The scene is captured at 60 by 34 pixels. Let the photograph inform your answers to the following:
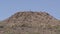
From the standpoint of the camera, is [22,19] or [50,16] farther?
[50,16]

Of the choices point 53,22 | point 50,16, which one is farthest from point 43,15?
point 53,22

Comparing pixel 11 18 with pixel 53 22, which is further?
A: pixel 11 18

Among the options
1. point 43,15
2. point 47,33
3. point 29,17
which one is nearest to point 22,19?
point 29,17

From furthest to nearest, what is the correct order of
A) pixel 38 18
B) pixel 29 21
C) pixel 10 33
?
pixel 38 18, pixel 29 21, pixel 10 33

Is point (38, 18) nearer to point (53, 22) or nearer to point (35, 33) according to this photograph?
point (53, 22)

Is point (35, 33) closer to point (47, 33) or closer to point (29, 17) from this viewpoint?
point (47, 33)

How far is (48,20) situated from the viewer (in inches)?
1742

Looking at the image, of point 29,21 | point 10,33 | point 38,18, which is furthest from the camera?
point 38,18

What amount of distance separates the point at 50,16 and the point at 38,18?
2596mm

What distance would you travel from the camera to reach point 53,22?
42.4 m

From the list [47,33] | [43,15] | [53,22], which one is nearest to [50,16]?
[43,15]

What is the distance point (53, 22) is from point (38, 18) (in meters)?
3.30

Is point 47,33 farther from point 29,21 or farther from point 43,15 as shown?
point 43,15

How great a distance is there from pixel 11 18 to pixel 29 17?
3.18 metres
